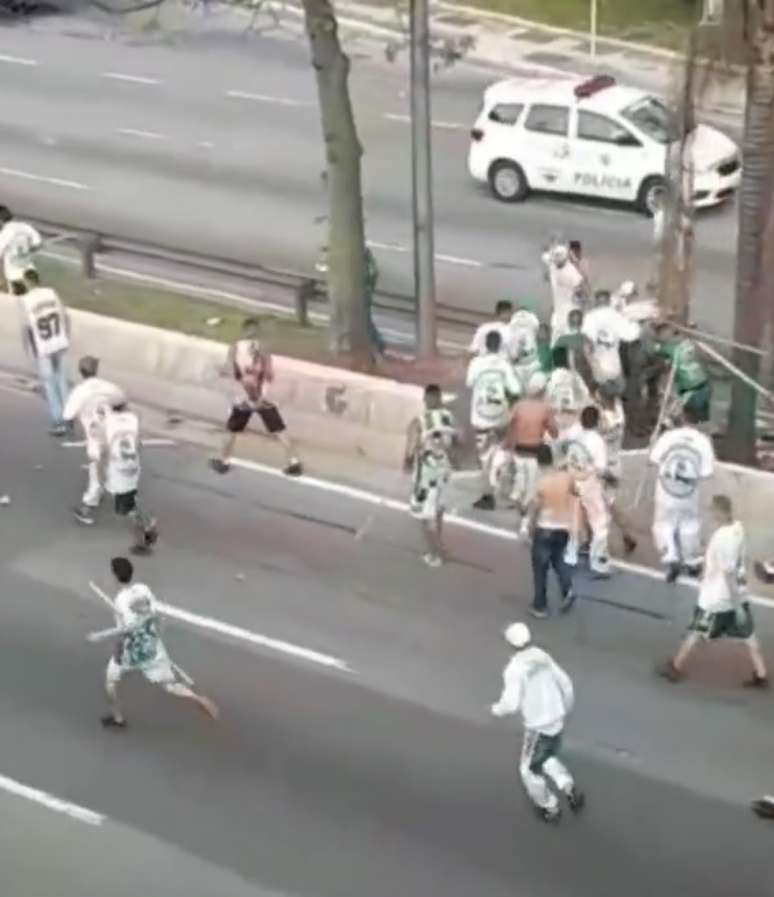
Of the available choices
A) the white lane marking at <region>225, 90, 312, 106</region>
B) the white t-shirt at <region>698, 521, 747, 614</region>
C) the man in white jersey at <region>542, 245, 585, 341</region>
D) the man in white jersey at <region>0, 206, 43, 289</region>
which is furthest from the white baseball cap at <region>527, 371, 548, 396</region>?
the white lane marking at <region>225, 90, 312, 106</region>

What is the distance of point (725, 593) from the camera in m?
14.2

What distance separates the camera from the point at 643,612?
15.8m

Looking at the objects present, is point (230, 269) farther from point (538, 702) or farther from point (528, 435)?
point (538, 702)

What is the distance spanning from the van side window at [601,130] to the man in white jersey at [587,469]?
10.0 m

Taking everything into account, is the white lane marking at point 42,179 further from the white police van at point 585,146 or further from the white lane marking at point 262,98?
the white police van at point 585,146

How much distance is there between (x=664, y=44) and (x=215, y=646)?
2002 cm

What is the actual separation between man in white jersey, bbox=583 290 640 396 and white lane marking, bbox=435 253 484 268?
614cm

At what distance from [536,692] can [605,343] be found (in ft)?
18.0

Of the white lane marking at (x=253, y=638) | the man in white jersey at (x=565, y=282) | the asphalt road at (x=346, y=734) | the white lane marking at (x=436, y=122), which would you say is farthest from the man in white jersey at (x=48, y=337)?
the white lane marking at (x=436, y=122)

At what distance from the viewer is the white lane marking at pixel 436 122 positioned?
96.3ft

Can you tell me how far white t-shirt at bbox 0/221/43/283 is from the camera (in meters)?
20.2

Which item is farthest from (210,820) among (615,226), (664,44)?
(664,44)

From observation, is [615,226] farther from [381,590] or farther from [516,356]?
[381,590]

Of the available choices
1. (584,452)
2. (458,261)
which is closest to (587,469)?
(584,452)
